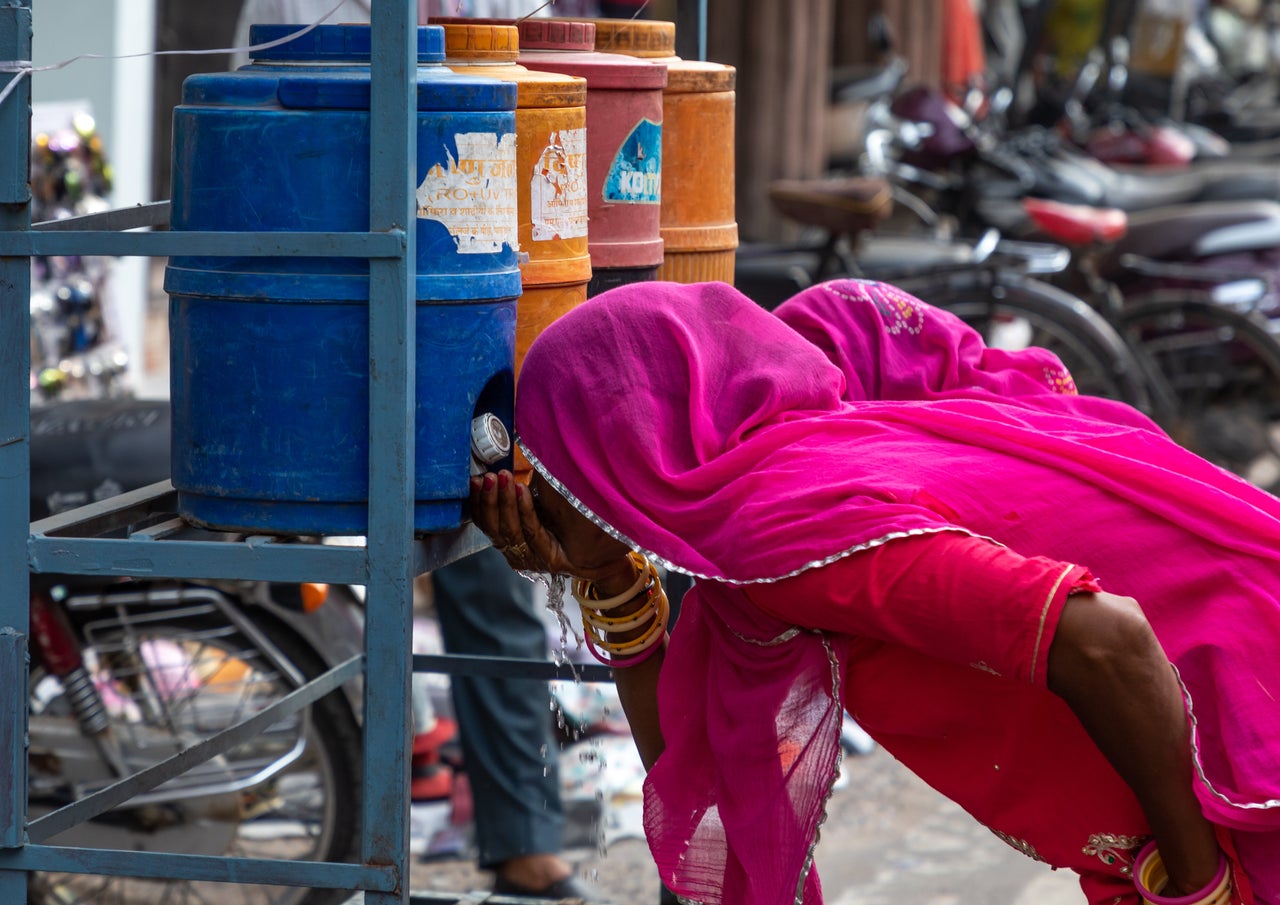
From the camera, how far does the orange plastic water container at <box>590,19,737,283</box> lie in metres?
2.19

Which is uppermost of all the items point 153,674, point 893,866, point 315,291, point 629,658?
point 315,291

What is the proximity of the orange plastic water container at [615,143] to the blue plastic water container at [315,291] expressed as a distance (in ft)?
1.20

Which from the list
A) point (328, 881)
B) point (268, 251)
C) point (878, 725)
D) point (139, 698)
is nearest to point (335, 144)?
point (268, 251)

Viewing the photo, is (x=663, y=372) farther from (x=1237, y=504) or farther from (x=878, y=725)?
(x=1237, y=504)

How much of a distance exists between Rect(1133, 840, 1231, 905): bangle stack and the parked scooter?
144cm

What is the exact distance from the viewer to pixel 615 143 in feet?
6.57

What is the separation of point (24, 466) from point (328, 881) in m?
0.53

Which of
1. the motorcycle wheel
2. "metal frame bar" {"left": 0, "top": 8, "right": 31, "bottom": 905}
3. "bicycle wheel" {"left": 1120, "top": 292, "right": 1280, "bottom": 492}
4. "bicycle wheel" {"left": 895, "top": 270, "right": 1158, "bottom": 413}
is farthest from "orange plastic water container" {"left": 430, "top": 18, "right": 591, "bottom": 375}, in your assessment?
"bicycle wheel" {"left": 1120, "top": 292, "right": 1280, "bottom": 492}

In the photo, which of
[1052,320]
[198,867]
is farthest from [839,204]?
[198,867]

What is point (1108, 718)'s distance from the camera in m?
1.46

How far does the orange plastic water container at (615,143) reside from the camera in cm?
200

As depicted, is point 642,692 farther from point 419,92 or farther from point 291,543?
point 419,92

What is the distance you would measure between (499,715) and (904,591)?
1447 mm

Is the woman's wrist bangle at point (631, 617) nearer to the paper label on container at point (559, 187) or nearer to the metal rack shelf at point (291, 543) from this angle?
the metal rack shelf at point (291, 543)
